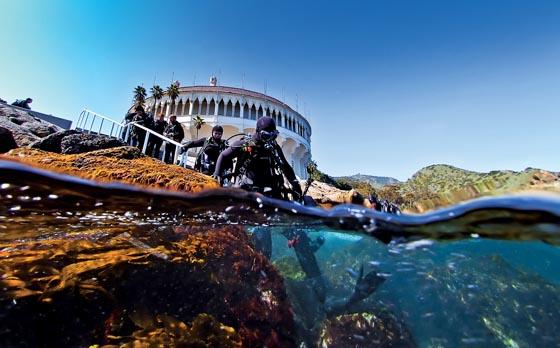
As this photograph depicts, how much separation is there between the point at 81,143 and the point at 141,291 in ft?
14.9

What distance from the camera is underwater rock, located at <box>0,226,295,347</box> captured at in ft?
16.5

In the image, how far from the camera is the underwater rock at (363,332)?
818cm

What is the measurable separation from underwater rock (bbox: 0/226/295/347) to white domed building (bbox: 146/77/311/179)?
33.8 meters

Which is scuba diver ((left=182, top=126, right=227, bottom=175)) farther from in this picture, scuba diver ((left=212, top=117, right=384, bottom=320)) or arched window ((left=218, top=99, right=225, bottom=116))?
arched window ((left=218, top=99, right=225, bottom=116))

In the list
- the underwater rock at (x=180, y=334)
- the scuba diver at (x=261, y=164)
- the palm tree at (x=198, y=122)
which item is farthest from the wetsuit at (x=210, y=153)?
the palm tree at (x=198, y=122)

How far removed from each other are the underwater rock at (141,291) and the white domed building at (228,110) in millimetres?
33765

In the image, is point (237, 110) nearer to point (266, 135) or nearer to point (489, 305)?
point (489, 305)

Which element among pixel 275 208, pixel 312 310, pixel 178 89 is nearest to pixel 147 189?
pixel 275 208

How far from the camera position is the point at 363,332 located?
8.34m

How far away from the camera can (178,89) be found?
43.6 meters

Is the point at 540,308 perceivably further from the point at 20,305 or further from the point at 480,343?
the point at 20,305

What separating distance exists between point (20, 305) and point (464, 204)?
23.8 feet

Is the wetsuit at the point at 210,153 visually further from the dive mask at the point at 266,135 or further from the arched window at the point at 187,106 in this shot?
the arched window at the point at 187,106

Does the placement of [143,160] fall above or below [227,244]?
above
